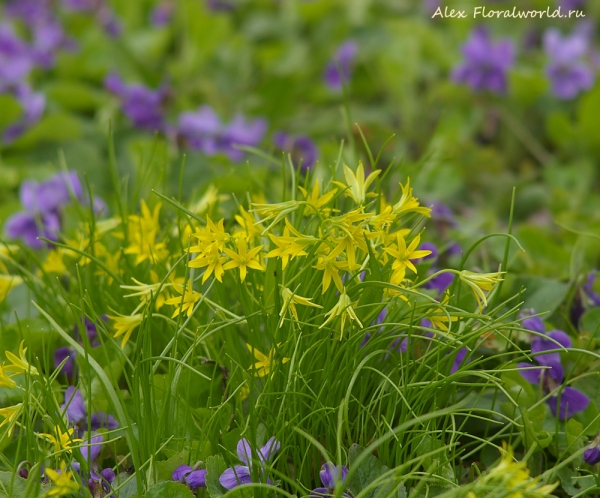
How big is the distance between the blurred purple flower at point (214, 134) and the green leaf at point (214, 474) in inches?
64.5

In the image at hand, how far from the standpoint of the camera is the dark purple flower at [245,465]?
1.05 meters

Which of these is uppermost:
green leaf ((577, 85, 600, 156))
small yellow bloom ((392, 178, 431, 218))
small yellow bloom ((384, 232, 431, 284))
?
small yellow bloom ((392, 178, 431, 218))

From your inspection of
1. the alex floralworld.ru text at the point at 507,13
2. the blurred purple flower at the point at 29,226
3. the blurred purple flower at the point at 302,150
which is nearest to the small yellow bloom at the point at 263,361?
the blurred purple flower at the point at 29,226

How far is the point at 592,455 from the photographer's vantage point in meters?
1.13

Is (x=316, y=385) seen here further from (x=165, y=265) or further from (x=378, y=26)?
(x=378, y=26)

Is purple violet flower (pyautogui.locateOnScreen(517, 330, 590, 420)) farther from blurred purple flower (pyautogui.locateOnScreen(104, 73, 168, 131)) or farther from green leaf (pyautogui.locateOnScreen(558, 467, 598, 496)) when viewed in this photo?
blurred purple flower (pyautogui.locateOnScreen(104, 73, 168, 131))

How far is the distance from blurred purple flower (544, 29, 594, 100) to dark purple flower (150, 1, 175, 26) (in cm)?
173

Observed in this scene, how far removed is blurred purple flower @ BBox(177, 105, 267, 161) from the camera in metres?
2.62

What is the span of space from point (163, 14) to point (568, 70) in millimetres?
1850

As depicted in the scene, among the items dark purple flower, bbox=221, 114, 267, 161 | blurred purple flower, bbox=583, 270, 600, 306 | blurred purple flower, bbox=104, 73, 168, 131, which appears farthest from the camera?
blurred purple flower, bbox=104, 73, 168, 131

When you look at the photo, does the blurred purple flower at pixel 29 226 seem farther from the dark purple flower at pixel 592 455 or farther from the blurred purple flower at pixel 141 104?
the dark purple flower at pixel 592 455

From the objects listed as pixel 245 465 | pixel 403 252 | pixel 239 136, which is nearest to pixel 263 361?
pixel 245 465

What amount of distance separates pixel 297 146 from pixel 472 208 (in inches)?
25.1

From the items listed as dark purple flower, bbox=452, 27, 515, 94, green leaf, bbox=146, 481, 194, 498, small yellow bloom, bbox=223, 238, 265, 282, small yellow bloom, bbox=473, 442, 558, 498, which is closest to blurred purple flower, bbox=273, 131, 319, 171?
dark purple flower, bbox=452, 27, 515, 94
